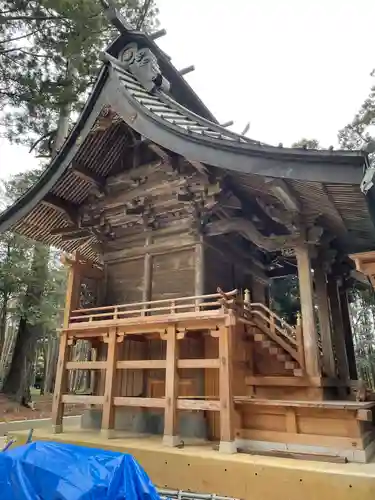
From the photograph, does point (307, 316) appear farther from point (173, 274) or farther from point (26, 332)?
point (26, 332)

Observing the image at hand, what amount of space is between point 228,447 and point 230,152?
456cm

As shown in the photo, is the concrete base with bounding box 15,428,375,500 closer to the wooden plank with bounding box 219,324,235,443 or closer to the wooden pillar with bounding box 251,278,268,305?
the wooden plank with bounding box 219,324,235,443

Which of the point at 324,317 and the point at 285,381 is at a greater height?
the point at 324,317

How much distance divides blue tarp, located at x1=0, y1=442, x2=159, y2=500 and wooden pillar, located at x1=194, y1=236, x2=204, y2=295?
4.69 meters

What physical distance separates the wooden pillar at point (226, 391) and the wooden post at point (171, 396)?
852 millimetres

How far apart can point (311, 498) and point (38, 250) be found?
627 inches

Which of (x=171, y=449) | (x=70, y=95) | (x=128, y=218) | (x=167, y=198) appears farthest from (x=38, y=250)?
(x=171, y=449)

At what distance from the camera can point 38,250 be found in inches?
695

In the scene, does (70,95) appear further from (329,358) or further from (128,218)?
(329,358)

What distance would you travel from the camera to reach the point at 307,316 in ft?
22.9

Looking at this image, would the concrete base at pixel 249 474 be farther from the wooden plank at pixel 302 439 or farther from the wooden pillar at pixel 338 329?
the wooden pillar at pixel 338 329

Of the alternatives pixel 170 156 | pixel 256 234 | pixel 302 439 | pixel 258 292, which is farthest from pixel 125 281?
pixel 302 439

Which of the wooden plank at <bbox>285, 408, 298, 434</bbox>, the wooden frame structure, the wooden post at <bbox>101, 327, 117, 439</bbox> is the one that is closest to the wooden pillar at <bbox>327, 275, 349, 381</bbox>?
the wooden frame structure

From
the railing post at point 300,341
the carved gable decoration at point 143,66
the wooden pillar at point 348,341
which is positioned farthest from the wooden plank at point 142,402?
the carved gable decoration at point 143,66
